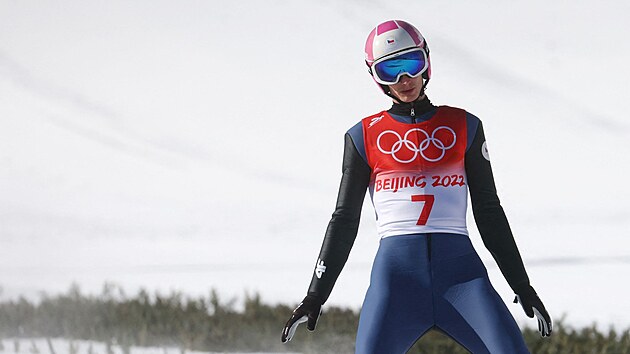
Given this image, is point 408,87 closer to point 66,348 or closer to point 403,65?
point 403,65

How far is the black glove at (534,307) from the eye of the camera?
449 cm

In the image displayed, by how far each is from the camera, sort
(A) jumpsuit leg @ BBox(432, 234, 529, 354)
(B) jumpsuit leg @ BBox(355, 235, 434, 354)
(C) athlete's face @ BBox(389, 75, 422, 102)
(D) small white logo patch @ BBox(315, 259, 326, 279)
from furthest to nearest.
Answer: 1. (C) athlete's face @ BBox(389, 75, 422, 102)
2. (D) small white logo patch @ BBox(315, 259, 326, 279)
3. (B) jumpsuit leg @ BBox(355, 235, 434, 354)
4. (A) jumpsuit leg @ BBox(432, 234, 529, 354)

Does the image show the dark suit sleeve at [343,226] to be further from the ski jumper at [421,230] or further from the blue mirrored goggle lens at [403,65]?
the blue mirrored goggle lens at [403,65]

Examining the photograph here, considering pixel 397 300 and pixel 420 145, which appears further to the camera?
pixel 420 145

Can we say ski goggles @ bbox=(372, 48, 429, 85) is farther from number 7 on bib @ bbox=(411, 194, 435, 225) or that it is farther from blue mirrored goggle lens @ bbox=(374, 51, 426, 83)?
number 7 on bib @ bbox=(411, 194, 435, 225)

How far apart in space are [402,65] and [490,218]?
0.88m

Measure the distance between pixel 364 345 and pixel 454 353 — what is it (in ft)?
13.2

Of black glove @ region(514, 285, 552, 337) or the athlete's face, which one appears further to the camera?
the athlete's face

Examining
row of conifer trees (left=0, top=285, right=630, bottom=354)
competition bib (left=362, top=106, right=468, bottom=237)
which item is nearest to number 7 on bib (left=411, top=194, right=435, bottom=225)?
competition bib (left=362, top=106, right=468, bottom=237)

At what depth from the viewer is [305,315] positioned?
180 inches

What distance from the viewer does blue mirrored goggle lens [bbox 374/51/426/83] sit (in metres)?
4.75

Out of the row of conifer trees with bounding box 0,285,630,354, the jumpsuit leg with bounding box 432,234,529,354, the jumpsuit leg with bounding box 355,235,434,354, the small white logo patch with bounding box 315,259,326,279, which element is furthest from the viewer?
the row of conifer trees with bounding box 0,285,630,354

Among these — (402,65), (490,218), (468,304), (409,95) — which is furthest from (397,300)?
(402,65)

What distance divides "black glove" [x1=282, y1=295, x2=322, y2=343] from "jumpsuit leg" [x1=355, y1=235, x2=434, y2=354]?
0.24 meters
